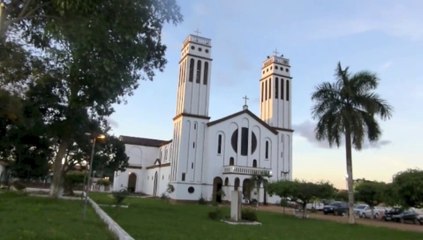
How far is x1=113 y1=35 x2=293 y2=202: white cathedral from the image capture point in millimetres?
54250

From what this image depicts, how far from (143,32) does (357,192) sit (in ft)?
135

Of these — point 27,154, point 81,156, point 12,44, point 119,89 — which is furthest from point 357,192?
point 12,44

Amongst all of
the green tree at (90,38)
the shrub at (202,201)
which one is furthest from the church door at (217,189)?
the green tree at (90,38)

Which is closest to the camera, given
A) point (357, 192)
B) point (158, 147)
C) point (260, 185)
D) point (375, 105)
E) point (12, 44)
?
point (12, 44)

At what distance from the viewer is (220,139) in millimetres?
56812

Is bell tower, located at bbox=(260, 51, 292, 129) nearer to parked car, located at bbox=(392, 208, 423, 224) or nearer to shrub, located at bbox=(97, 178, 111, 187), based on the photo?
parked car, located at bbox=(392, 208, 423, 224)

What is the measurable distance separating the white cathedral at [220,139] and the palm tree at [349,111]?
2499 cm

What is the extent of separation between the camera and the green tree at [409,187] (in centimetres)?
1995

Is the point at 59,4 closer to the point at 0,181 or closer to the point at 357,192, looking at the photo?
the point at 357,192

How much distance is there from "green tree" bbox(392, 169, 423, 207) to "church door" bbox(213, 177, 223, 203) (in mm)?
34892

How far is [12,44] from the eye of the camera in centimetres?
1393

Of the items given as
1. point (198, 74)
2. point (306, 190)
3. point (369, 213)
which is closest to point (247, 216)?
point (306, 190)

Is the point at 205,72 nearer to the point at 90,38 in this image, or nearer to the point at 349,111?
the point at 349,111

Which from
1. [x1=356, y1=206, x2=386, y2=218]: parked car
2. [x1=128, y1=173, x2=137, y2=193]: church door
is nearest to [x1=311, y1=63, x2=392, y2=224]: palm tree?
[x1=356, y1=206, x2=386, y2=218]: parked car
